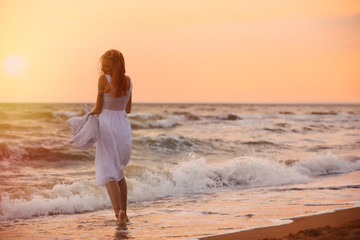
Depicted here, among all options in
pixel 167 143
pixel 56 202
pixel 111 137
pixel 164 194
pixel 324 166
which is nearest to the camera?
pixel 111 137

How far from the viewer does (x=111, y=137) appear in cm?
523

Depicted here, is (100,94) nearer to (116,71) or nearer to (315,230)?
(116,71)

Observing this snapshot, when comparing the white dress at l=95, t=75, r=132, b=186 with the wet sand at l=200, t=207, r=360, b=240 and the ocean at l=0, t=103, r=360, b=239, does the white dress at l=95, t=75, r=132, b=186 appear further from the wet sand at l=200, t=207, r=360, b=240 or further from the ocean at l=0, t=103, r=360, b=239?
the wet sand at l=200, t=207, r=360, b=240

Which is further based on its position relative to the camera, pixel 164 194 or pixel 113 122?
pixel 164 194

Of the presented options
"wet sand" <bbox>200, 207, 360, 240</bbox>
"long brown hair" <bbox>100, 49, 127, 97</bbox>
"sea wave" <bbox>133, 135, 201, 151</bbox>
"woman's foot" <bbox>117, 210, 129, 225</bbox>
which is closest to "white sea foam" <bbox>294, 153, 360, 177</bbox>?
"sea wave" <bbox>133, 135, 201, 151</bbox>

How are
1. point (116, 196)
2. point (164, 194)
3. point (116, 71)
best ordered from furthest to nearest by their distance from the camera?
point (164, 194) → point (116, 196) → point (116, 71)

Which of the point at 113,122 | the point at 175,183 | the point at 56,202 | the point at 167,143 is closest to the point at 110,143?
the point at 113,122

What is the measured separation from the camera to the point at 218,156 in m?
13.8

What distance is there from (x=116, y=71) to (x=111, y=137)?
746 millimetres

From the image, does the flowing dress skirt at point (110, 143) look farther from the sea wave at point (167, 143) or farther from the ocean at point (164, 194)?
A: the sea wave at point (167, 143)

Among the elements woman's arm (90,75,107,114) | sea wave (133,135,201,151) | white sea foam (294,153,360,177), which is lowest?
white sea foam (294,153,360,177)

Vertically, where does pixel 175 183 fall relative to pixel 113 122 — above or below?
below

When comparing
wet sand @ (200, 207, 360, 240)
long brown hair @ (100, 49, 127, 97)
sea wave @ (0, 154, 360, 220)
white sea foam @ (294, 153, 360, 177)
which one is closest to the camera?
wet sand @ (200, 207, 360, 240)

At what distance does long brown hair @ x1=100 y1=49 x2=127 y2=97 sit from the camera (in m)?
5.09
